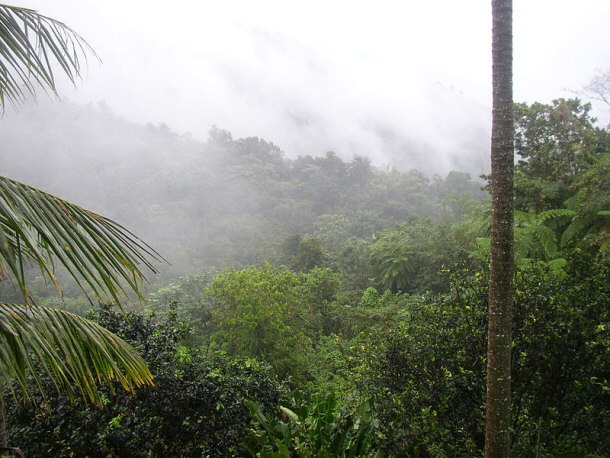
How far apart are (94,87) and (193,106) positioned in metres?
Answer: 15.4

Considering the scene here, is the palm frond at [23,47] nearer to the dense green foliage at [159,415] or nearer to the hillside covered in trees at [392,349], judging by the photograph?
the hillside covered in trees at [392,349]

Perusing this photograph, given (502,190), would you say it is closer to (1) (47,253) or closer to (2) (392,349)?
(2) (392,349)

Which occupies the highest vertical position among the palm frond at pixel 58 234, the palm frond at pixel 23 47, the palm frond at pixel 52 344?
the palm frond at pixel 23 47

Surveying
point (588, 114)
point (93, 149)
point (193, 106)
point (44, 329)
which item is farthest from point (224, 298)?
point (193, 106)

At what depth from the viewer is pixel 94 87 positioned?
186 feet

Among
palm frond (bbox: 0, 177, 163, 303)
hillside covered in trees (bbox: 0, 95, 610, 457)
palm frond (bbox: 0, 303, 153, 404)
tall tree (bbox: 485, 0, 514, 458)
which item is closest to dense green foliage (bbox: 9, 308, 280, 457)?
hillside covered in trees (bbox: 0, 95, 610, 457)

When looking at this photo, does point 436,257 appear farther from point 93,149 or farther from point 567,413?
point 93,149

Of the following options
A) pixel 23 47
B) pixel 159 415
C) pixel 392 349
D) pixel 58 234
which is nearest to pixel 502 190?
pixel 392 349

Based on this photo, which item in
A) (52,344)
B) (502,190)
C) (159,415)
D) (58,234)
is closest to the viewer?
(58,234)

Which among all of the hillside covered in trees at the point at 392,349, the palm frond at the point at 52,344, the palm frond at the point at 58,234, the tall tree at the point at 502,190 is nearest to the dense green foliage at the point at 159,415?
the hillside covered in trees at the point at 392,349

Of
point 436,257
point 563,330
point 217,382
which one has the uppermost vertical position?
point 436,257

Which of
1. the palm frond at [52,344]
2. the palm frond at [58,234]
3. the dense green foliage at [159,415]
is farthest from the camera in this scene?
the dense green foliage at [159,415]

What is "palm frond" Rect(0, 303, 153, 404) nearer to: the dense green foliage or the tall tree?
the dense green foliage

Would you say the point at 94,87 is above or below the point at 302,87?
below
